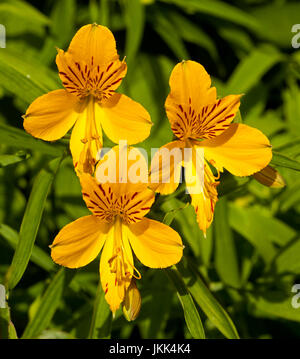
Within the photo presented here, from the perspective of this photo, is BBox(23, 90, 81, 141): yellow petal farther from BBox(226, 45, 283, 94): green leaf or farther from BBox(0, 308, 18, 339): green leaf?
BBox(226, 45, 283, 94): green leaf

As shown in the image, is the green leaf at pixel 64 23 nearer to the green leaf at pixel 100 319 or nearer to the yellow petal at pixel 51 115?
the yellow petal at pixel 51 115

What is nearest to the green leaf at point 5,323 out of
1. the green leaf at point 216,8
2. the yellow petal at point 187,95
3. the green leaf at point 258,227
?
the yellow petal at point 187,95

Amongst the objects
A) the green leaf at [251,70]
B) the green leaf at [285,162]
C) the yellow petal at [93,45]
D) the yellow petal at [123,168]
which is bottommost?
the yellow petal at [123,168]

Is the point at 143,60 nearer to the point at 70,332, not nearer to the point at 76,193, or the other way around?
the point at 76,193

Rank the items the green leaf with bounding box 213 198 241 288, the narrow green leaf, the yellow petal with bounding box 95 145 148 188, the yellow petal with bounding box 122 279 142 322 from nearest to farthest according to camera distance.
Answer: the yellow petal with bounding box 95 145 148 188
the yellow petal with bounding box 122 279 142 322
the narrow green leaf
the green leaf with bounding box 213 198 241 288

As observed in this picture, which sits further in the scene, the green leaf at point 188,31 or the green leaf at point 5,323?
the green leaf at point 188,31

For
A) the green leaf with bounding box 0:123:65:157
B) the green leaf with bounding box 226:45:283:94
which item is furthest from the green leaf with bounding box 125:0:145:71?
the green leaf with bounding box 0:123:65:157
